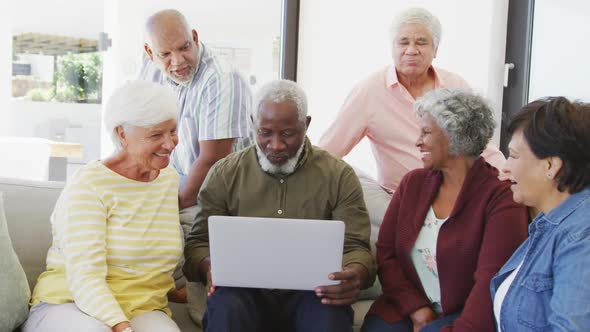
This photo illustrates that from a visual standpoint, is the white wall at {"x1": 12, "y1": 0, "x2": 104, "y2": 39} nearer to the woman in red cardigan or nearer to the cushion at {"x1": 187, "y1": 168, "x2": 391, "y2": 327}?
the cushion at {"x1": 187, "y1": 168, "x2": 391, "y2": 327}

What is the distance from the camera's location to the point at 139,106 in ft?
6.72

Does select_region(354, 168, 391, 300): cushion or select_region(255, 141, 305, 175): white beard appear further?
select_region(354, 168, 391, 300): cushion

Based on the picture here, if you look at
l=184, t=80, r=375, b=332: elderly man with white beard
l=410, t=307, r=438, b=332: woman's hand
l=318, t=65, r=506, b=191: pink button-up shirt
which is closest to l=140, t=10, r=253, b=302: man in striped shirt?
l=184, t=80, r=375, b=332: elderly man with white beard

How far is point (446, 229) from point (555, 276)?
55cm

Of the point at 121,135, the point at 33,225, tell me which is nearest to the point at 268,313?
the point at 121,135

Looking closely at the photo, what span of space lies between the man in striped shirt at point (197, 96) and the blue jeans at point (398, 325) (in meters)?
0.79

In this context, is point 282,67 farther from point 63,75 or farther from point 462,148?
point 462,148

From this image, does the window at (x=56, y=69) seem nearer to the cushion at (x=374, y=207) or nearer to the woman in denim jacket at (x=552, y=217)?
the cushion at (x=374, y=207)

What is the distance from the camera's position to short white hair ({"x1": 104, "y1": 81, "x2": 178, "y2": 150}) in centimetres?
205

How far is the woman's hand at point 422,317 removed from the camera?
214 cm

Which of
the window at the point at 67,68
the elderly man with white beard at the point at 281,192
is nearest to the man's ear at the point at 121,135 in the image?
the elderly man with white beard at the point at 281,192

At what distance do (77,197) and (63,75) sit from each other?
2.56m

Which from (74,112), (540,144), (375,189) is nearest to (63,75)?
(74,112)

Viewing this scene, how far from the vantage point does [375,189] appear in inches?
111
